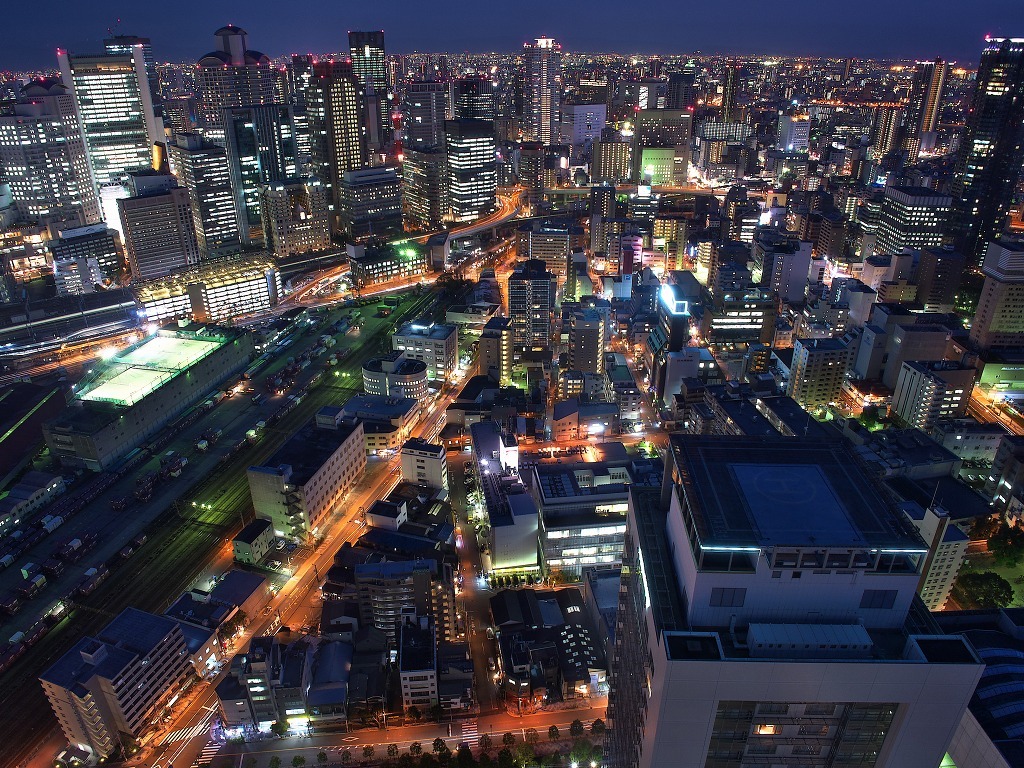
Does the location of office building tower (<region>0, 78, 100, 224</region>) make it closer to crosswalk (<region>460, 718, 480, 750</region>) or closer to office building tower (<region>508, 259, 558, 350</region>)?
office building tower (<region>508, 259, 558, 350</region>)

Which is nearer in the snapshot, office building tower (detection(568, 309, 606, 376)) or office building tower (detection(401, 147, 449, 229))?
office building tower (detection(568, 309, 606, 376))

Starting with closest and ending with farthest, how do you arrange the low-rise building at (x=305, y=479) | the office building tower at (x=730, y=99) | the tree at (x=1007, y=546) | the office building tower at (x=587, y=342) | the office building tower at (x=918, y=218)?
the tree at (x=1007, y=546), the low-rise building at (x=305, y=479), the office building tower at (x=587, y=342), the office building tower at (x=918, y=218), the office building tower at (x=730, y=99)

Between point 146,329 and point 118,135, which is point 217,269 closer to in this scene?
point 146,329

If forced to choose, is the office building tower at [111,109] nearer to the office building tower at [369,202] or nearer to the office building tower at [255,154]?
the office building tower at [255,154]

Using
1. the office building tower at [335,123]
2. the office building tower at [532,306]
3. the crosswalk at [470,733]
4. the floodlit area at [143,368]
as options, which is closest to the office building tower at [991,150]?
the office building tower at [532,306]

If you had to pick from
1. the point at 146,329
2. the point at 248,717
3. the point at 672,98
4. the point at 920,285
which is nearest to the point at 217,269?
the point at 146,329

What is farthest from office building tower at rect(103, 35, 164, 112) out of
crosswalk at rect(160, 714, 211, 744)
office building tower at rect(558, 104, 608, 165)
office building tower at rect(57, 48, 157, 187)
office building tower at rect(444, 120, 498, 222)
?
crosswalk at rect(160, 714, 211, 744)
